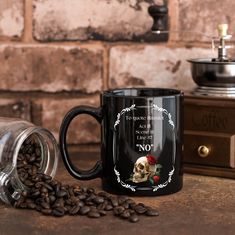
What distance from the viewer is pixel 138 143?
3.15ft

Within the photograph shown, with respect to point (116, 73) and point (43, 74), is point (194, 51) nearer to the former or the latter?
point (116, 73)

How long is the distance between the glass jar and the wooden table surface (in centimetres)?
→ 3

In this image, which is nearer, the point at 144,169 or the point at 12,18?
the point at 144,169

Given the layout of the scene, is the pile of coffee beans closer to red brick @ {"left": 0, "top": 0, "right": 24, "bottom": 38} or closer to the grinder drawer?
the grinder drawer

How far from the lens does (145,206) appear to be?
899 mm

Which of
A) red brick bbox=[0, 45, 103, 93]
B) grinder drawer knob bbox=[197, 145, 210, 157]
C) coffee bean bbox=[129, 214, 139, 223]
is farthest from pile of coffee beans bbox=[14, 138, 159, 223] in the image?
red brick bbox=[0, 45, 103, 93]

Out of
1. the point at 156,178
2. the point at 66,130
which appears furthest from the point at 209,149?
the point at 66,130

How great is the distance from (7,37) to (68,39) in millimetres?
136

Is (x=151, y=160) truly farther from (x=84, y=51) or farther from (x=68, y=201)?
(x=84, y=51)

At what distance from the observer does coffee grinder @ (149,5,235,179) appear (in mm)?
1100

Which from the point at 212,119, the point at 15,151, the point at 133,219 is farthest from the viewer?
the point at 212,119

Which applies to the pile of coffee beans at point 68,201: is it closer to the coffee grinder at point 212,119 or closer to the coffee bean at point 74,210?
the coffee bean at point 74,210

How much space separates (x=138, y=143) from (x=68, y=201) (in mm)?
147

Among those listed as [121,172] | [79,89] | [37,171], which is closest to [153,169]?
[121,172]
